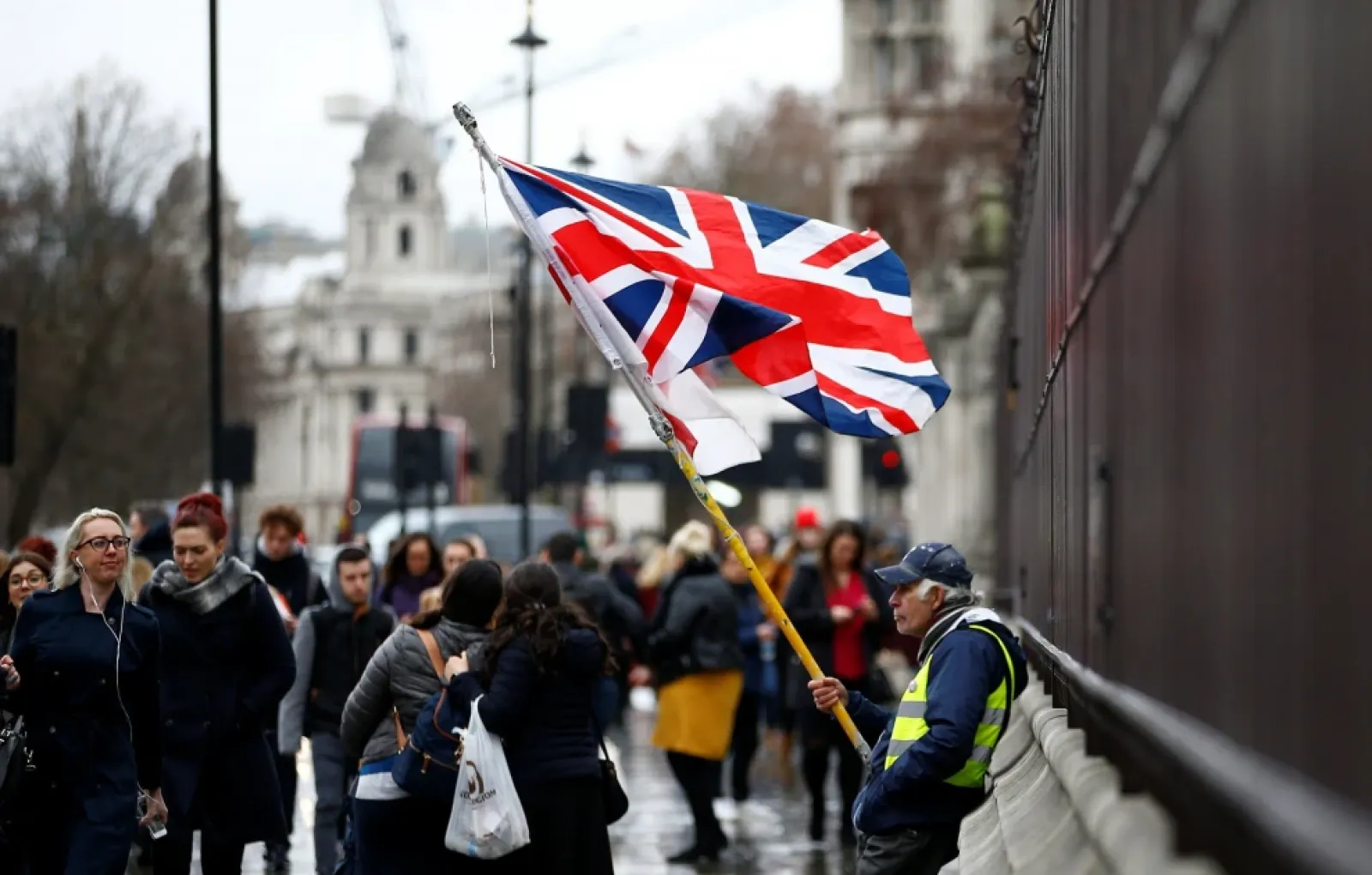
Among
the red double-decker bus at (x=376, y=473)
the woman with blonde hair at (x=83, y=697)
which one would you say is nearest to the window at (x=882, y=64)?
the red double-decker bus at (x=376, y=473)

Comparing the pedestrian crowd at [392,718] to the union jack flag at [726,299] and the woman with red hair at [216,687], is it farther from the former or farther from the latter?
the union jack flag at [726,299]

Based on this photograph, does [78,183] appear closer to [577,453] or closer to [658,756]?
[577,453]

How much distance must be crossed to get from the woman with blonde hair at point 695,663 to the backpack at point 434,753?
5.95m

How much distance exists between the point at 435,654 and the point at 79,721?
120 cm

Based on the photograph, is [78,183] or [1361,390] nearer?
[1361,390]

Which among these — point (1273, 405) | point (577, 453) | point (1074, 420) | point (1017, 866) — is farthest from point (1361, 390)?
point (577, 453)

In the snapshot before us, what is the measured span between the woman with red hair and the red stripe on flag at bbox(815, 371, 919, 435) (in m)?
2.71

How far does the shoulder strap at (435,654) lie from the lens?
9188 millimetres

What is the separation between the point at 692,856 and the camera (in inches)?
555

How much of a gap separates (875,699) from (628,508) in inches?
3705

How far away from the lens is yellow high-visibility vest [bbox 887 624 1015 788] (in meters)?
7.12

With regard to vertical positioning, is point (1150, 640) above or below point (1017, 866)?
above

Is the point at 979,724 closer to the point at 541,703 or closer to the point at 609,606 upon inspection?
the point at 541,703

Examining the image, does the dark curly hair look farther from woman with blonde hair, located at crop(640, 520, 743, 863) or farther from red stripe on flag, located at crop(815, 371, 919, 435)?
woman with blonde hair, located at crop(640, 520, 743, 863)
